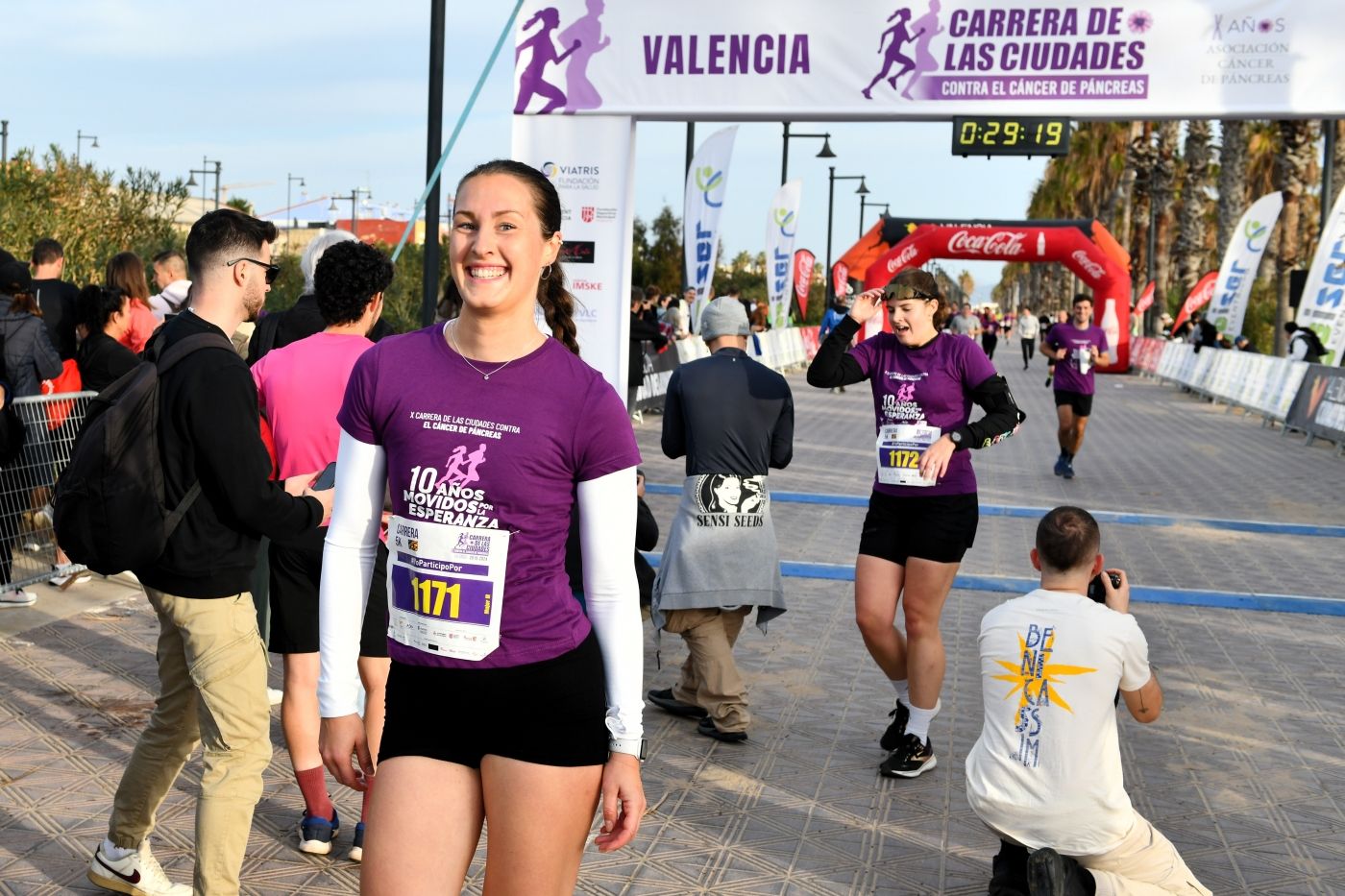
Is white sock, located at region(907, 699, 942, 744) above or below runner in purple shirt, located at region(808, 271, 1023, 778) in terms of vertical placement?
below

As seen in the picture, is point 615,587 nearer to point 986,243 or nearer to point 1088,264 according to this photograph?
point 1088,264

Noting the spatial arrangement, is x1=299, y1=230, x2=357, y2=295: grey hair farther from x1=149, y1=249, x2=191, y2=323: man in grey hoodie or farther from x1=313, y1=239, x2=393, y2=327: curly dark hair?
x1=149, y1=249, x2=191, y2=323: man in grey hoodie

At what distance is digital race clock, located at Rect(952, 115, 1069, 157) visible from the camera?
37.4ft

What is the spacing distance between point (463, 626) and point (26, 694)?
14.6ft

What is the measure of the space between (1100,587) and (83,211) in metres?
26.8

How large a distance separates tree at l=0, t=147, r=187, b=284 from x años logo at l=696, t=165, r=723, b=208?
9.10 meters

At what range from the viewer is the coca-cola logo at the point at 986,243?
35.5 metres

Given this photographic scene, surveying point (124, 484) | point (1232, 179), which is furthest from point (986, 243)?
point (124, 484)

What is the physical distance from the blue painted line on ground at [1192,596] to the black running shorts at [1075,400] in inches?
221

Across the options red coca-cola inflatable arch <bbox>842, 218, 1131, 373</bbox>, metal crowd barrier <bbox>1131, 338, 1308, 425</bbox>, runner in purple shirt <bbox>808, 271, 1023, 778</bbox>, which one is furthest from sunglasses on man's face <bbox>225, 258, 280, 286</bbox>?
red coca-cola inflatable arch <bbox>842, 218, 1131, 373</bbox>

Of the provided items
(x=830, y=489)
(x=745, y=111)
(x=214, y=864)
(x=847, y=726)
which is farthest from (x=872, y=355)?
(x=830, y=489)

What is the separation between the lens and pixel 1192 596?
876cm

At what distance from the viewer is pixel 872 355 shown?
5.74 m

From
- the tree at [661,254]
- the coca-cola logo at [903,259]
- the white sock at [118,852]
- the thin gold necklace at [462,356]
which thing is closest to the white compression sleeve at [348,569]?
the thin gold necklace at [462,356]
